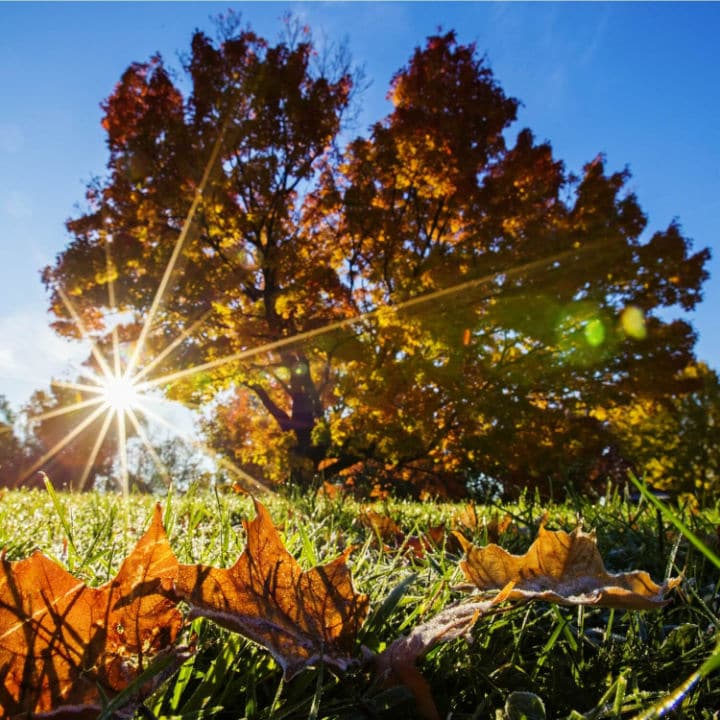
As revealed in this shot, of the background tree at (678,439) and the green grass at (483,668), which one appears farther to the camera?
the background tree at (678,439)

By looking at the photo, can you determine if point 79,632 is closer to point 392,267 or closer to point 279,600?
point 279,600

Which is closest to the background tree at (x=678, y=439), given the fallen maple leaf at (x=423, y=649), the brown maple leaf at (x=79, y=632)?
the fallen maple leaf at (x=423, y=649)

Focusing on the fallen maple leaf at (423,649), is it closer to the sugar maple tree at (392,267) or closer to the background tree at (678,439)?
the sugar maple tree at (392,267)

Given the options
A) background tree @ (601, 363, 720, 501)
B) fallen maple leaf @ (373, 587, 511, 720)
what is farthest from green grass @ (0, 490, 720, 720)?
background tree @ (601, 363, 720, 501)

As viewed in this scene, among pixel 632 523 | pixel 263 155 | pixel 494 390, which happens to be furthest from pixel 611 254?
pixel 632 523

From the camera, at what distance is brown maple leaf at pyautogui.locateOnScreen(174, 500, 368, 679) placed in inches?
21.3

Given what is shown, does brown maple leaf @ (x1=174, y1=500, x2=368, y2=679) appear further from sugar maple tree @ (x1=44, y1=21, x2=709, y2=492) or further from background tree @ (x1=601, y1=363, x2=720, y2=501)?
background tree @ (x1=601, y1=363, x2=720, y2=501)

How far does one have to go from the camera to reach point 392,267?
422 inches

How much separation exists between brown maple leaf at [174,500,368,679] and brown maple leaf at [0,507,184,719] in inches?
1.9

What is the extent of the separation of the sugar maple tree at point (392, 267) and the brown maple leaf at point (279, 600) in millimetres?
7935

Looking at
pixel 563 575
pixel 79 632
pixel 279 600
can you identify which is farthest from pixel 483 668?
pixel 79 632

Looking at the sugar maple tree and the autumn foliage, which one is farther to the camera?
the sugar maple tree

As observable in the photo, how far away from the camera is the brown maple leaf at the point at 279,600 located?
1.77 feet

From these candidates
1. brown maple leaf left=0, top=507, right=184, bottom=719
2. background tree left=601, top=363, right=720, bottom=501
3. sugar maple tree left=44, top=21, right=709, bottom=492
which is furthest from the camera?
background tree left=601, top=363, right=720, bottom=501
